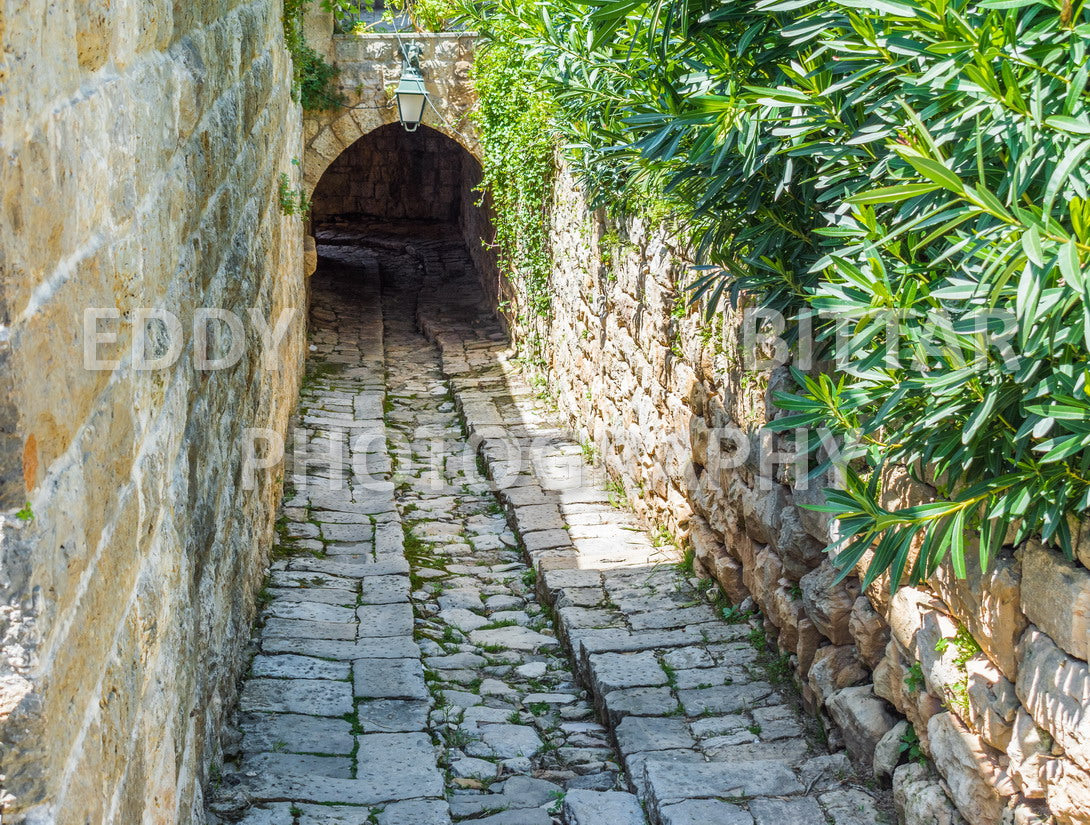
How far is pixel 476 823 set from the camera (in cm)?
364

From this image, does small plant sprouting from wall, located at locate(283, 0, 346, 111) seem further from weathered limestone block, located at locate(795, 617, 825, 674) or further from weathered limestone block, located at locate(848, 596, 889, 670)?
weathered limestone block, located at locate(848, 596, 889, 670)

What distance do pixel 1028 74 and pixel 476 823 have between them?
8.97ft

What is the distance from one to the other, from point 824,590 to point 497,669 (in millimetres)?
1681

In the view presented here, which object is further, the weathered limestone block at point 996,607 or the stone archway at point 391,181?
the stone archway at point 391,181

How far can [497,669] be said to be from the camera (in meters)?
4.95

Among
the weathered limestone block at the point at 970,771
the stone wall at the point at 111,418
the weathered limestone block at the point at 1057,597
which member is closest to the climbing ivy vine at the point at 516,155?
the stone wall at the point at 111,418

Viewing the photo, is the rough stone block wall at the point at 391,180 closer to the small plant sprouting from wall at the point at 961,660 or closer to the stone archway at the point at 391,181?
the stone archway at the point at 391,181

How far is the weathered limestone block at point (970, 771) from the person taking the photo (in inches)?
111

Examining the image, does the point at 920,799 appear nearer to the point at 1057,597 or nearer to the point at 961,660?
the point at 961,660

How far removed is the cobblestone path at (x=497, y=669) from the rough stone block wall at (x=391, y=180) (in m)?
9.34

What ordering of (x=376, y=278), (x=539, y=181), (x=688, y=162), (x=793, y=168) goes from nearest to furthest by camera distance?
1. (x=793, y=168)
2. (x=688, y=162)
3. (x=539, y=181)
4. (x=376, y=278)

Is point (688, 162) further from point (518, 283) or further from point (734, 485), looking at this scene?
point (518, 283)

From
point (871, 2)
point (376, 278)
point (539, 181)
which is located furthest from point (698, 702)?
point (376, 278)

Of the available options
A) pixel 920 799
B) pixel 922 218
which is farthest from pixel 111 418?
pixel 920 799
